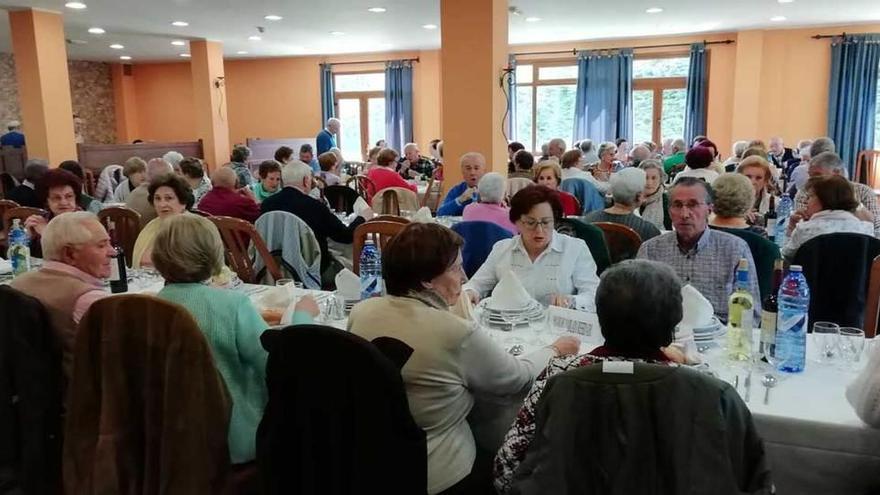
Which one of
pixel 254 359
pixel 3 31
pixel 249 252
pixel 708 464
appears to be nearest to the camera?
pixel 708 464

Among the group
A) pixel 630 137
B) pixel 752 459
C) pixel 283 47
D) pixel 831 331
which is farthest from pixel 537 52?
pixel 752 459

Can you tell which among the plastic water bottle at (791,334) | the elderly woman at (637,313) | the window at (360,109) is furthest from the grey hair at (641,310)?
the window at (360,109)

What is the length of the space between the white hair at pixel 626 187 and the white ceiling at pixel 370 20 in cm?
437

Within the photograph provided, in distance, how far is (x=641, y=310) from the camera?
1.35m

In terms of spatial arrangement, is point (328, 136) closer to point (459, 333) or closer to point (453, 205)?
point (453, 205)

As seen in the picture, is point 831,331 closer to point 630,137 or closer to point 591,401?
point 591,401

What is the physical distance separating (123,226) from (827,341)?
388 cm

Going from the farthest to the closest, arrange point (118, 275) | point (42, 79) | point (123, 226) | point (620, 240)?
1. point (42, 79)
2. point (123, 226)
3. point (620, 240)
4. point (118, 275)

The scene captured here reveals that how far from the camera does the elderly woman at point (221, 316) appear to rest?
6.19 ft

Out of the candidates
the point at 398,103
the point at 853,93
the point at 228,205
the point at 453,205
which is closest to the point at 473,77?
the point at 453,205

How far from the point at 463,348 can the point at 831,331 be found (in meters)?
1.14

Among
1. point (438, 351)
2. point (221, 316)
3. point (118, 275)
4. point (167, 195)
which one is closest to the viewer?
point (438, 351)

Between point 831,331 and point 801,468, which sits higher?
point 831,331

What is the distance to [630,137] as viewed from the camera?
11359 mm
